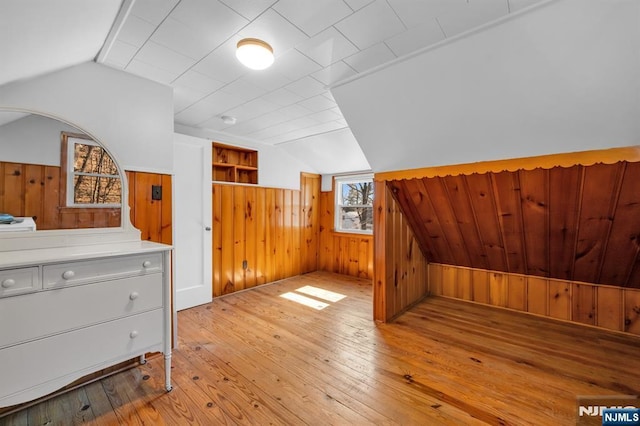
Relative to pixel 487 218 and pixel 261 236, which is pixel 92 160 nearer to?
pixel 261 236

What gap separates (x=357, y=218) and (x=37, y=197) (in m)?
3.74

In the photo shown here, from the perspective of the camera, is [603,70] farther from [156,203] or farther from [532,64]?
[156,203]

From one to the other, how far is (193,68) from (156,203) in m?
1.07

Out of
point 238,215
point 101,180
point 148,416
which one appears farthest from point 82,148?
point 238,215

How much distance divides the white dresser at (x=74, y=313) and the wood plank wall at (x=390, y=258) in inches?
71.5

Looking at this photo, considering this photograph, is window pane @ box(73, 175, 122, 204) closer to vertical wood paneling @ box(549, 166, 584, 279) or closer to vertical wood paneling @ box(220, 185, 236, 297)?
vertical wood paneling @ box(220, 185, 236, 297)

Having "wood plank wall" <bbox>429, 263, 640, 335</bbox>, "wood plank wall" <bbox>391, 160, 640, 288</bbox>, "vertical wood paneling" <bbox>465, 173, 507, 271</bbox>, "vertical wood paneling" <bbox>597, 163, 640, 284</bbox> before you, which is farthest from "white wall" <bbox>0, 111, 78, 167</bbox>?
"wood plank wall" <bbox>429, 263, 640, 335</bbox>

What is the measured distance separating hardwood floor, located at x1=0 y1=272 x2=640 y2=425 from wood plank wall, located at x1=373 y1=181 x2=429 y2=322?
0.18 m

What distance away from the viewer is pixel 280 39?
1575 millimetres

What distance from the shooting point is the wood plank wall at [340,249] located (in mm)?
4264

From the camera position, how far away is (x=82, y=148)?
5.71 ft

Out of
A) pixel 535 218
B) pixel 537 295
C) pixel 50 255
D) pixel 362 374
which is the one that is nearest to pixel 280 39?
pixel 50 255

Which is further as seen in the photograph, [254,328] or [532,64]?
[254,328]

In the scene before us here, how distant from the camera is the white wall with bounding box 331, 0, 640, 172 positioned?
1.26 metres
